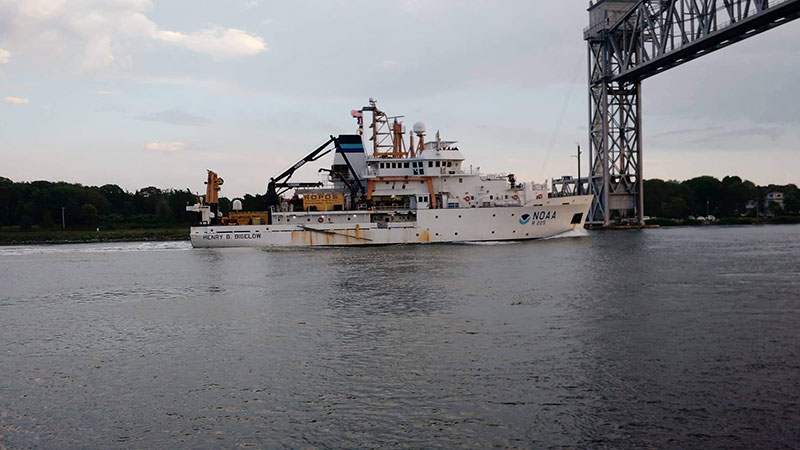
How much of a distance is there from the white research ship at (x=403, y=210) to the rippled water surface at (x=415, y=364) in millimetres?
24311

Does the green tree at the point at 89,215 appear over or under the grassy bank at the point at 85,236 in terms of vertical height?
over

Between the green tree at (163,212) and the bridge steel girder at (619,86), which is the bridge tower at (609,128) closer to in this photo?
the bridge steel girder at (619,86)

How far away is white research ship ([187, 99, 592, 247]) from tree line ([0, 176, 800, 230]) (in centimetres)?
4791

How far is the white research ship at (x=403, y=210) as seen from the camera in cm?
4838

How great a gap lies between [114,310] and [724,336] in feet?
59.0

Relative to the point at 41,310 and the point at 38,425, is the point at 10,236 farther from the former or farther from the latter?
the point at 38,425

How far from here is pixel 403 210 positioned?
4931 cm

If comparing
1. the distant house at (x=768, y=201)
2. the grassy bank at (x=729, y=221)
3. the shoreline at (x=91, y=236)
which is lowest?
the grassy bank at (x=729, y=221)

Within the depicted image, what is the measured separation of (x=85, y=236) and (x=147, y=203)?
24.6 metres

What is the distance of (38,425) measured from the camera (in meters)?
8.95

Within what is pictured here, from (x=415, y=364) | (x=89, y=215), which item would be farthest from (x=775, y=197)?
(x=415, y=364)

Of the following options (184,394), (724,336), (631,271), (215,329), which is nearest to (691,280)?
(631,271)

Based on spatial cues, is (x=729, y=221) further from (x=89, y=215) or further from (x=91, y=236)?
(x=89, y=215)

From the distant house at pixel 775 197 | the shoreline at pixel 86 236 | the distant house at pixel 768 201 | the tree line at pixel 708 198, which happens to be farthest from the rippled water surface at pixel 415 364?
the distant house at pixel 775 197
